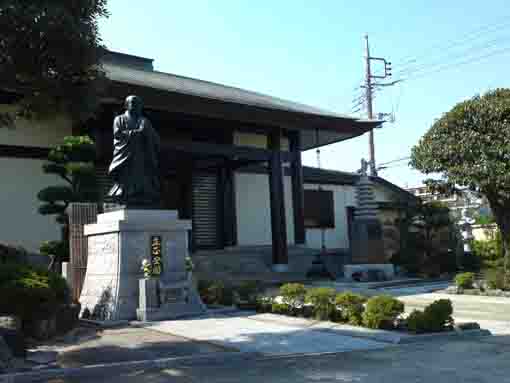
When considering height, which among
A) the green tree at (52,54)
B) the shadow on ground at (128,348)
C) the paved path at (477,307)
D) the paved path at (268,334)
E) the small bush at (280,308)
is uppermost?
the green tree at (52,54)

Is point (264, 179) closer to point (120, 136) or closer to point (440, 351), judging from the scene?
point (120, 136)

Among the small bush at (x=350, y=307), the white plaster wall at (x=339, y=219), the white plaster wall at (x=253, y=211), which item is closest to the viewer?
the small bush at (x=350, y=307)

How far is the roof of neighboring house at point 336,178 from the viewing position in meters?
28.0

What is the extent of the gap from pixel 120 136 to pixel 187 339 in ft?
17.5

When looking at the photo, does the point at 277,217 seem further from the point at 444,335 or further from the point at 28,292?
the point at 28,292

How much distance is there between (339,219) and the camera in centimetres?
2914

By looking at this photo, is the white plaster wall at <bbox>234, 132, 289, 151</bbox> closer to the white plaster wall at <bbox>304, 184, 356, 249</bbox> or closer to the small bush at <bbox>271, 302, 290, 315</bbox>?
the white plaster wall at <bbox>304, 184, 356, 249</bbox>

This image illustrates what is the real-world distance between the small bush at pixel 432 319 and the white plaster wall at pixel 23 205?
13762 mm

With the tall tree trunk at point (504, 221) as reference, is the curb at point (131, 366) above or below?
below

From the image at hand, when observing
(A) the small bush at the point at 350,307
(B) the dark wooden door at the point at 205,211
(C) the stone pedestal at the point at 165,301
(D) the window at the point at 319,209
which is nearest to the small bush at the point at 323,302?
(A) the small bush at the point at 350,307

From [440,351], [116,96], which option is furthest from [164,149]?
[440,351]

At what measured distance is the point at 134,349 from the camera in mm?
8039

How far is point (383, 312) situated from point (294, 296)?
2.54 meters

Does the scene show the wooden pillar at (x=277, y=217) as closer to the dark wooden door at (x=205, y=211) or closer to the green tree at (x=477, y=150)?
the dark wooden door at (x=205, y=211)
